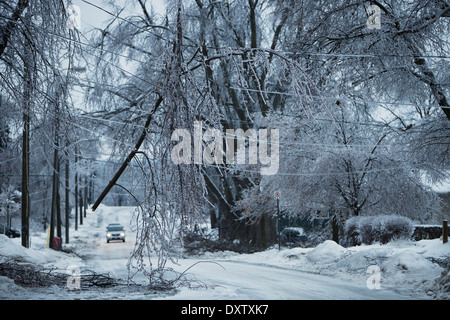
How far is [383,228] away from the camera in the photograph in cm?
1154

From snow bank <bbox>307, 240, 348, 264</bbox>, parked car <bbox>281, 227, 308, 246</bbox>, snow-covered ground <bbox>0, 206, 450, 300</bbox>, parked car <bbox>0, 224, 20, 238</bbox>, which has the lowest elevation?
parked car <bbox>0, 224, 20, 238</bbox>

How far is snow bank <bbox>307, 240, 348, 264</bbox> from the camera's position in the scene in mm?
9641

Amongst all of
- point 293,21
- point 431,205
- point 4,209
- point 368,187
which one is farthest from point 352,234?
point 4,209

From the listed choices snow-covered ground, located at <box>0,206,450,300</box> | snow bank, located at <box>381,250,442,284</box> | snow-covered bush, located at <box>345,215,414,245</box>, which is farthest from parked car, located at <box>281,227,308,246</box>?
snow bank, located at <box>381,250,442,284</box>

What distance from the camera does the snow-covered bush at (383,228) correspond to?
37.6ft

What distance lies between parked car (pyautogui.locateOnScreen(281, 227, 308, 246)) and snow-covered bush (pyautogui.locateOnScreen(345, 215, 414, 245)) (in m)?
4.65

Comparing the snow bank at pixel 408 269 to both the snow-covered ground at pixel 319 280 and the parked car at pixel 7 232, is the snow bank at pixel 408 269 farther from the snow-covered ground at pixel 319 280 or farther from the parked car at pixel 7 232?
the parked car at pixel 7 232

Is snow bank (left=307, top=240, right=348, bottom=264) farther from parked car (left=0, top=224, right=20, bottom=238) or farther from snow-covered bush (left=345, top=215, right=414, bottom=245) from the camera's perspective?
parked car (left=0, top=224, right=20, bottom=238)

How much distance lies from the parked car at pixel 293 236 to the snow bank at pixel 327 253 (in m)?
6.14

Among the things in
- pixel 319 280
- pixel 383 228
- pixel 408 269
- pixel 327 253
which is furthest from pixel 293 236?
pixel 408 269

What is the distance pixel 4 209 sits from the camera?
2322 centimetres

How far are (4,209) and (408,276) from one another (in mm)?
21870

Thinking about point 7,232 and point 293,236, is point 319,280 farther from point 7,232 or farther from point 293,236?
point 7,232

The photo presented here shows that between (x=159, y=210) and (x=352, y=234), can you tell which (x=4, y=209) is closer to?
(x=352, y=234)
